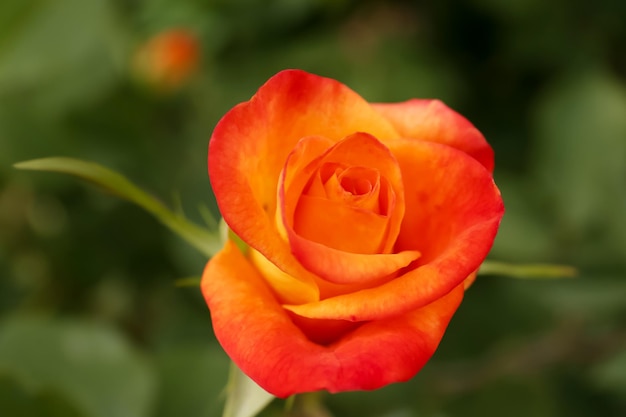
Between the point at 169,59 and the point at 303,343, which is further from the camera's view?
the point at 169,59

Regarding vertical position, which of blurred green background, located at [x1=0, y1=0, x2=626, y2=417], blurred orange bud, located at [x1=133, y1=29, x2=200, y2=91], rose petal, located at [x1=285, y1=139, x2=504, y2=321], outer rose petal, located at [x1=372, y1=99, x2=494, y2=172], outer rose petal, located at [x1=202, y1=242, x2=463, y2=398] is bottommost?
blurred green background, located at [x1=0, y1=0, x2=626, y2=417]

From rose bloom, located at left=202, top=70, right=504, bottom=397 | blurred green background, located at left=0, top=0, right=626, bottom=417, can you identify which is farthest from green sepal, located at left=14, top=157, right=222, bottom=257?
blurred green background, located at left=0, top=0, right=626, bottom=417

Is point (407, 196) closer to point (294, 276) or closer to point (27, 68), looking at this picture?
point (294, 276)

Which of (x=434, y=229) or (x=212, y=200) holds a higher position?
(x=434, y=229)

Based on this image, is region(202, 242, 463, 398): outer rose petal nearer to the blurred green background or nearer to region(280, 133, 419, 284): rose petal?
region(280, 133, 419, 284): rose petal

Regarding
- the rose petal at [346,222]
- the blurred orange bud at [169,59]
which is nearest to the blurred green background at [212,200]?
the blurred orange bud at [169,59]

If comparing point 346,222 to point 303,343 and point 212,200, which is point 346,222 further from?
point 212,200

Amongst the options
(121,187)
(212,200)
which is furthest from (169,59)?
(121,187)

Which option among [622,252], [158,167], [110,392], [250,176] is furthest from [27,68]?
[622,252]
